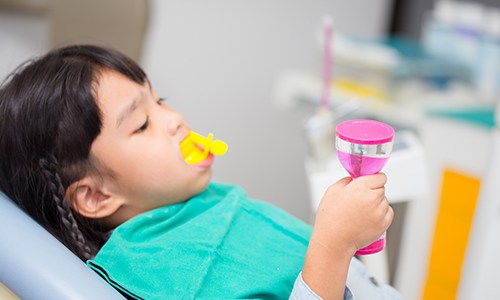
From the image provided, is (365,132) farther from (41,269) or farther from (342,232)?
(41,269)

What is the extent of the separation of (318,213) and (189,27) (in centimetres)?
141

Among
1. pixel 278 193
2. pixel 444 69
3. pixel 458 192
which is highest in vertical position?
pixel 444 69

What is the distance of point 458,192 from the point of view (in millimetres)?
1566

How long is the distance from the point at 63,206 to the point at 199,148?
20 cm

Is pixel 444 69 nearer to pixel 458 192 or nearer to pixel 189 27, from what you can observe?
pixel 458 192

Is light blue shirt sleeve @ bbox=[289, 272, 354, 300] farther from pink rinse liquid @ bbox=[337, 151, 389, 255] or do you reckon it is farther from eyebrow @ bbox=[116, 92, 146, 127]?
eyebrow @ bbox=[116, 92, 146, 127]

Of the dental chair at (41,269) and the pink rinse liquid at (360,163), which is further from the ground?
the pink rinse liquid at (360,163)

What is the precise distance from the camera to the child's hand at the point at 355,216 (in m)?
0.70

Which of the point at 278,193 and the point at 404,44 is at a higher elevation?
the point at 404,44

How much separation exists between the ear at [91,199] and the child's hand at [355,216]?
0.31 metres

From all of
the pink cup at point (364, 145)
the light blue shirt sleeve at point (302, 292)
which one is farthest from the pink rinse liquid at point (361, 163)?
the light blue shirt sleeve at point (302, 292)

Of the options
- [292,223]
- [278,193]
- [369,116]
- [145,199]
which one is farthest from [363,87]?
[145,199]

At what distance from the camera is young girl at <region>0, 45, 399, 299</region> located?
79 cm

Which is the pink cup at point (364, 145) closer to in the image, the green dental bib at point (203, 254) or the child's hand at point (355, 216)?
the child's hand at point (355, 216)
